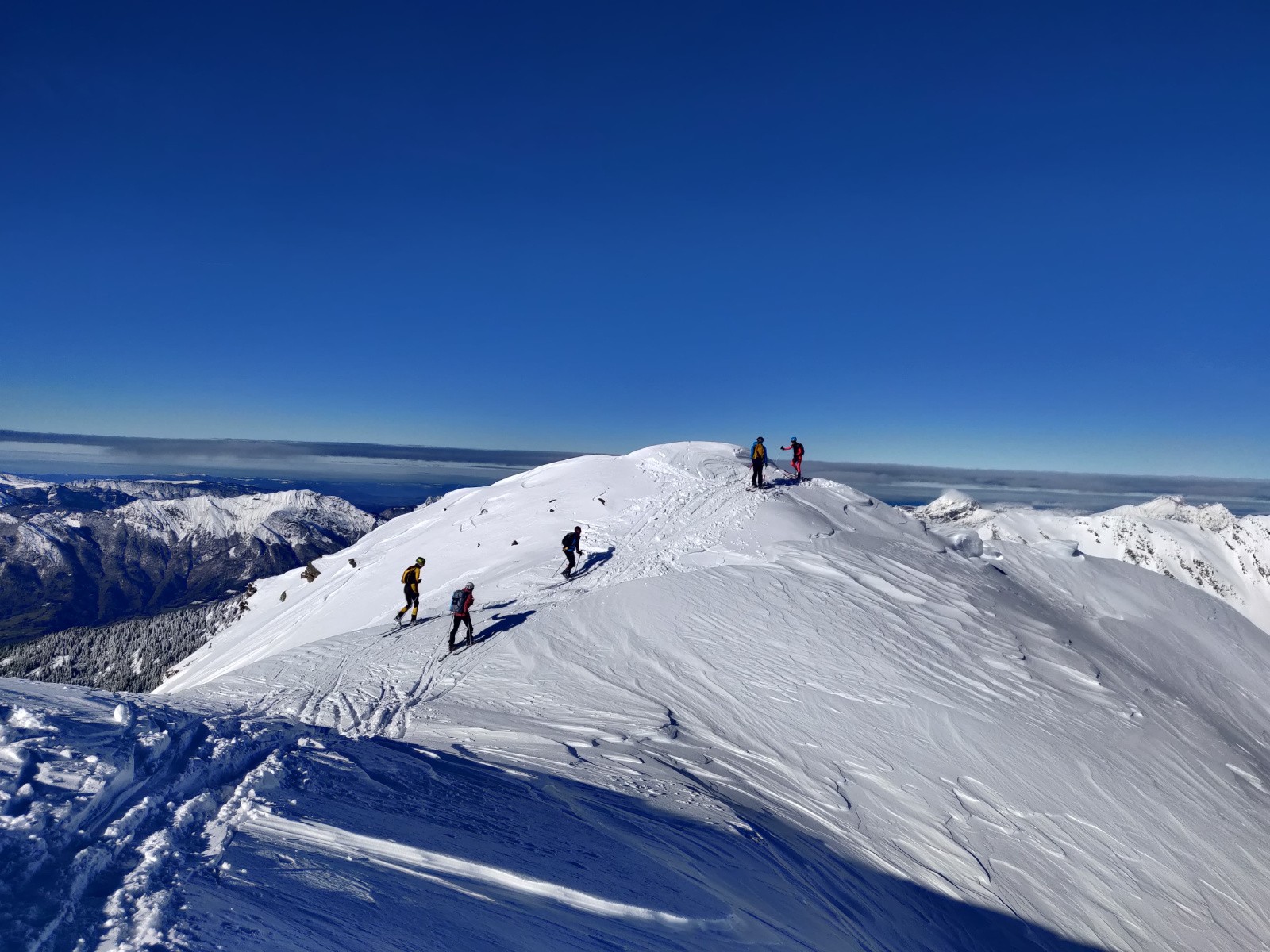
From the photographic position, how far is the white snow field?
16.9 ft

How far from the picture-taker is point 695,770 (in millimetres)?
10453

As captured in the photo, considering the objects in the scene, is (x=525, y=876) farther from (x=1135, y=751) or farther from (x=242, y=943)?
(x=1135, y=751)

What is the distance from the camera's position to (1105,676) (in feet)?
58.3

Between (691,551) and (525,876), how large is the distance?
57.3 ft

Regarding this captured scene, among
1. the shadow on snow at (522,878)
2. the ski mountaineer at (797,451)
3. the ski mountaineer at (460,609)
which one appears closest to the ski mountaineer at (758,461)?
the ski mountaineer at (797,451)

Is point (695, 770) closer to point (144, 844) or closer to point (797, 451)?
point (144, 844)

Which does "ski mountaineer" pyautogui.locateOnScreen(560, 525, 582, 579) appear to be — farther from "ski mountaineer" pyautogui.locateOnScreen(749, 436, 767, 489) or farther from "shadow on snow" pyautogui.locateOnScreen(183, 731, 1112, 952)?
"shadow on snow" pyautogui.locateOnScreen(183, 731, 1112, 952)

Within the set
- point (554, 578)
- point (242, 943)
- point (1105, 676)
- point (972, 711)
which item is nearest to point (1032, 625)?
point (1105, 676)

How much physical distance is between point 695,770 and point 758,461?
18710 millimetres

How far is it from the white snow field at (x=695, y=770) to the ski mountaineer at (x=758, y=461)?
260 cm

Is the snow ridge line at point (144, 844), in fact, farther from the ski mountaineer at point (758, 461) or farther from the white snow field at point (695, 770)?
the ski mountaineer at point (758, 461)

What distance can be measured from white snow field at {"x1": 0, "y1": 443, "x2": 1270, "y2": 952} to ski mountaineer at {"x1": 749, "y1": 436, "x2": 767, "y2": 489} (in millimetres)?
2600

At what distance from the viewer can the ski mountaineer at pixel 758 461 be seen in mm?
27188

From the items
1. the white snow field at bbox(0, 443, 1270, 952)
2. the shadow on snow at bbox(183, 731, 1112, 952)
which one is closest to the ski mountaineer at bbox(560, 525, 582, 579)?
the white snow field at bbox(0, 443, 1270, 952)
